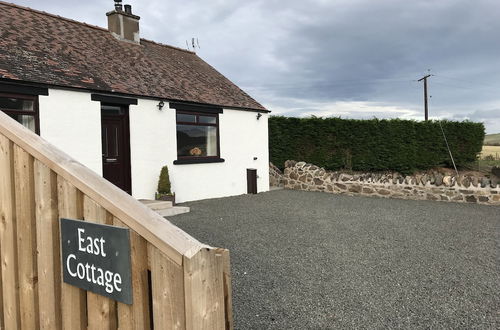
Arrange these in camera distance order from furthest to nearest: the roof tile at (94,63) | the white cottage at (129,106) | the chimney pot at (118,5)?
the chimney pot at (118,5) < the roof tile at (94,63) < the white cottage at (129,106)

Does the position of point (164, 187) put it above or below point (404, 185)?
above

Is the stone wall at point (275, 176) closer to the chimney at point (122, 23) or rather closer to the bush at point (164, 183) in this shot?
the bush at point (164, 183)

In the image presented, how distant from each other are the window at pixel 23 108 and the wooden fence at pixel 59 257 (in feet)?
18.9

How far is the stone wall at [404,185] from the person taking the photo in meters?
9.69

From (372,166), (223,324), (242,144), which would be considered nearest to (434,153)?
(372,166)

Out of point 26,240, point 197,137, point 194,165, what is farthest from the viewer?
point 197,137

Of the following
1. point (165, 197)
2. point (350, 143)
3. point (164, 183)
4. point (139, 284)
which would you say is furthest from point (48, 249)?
point (350, 143)

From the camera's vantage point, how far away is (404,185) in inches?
424

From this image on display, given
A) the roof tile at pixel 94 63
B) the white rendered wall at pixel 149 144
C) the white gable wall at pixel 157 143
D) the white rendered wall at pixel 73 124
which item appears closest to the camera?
the white rendered wall at pixel 73 124

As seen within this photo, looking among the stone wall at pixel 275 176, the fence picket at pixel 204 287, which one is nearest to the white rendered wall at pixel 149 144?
the stone wall at pixel 275 176

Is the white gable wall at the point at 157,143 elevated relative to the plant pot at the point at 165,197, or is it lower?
elevated

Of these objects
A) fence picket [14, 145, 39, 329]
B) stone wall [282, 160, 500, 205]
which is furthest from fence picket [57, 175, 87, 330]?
stone wall [282, 160, 500, 205]

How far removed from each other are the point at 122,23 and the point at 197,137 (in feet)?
15.5

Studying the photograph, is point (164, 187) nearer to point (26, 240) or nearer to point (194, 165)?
point (194, 165)
